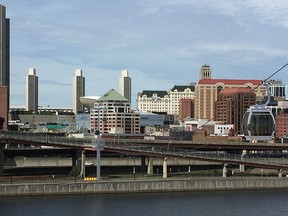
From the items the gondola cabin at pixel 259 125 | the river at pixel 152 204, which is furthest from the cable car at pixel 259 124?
the river at pixel 152 204

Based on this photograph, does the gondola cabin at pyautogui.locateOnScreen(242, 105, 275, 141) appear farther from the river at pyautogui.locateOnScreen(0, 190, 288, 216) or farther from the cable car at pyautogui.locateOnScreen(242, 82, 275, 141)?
→ the river at pyautogui.locateOnScreen(0, 190, 288, 216)

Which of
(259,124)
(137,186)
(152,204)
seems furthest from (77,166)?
(259,124)

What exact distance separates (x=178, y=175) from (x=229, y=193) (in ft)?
78.1

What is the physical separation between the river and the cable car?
34.9 ft

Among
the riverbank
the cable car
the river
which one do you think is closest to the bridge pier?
the riverbank

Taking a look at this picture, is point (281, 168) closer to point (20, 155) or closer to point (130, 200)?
point (130, 200)

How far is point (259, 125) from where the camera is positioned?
2333 inches

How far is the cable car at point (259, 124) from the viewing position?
59.2 m

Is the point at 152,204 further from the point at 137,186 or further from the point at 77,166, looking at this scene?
the point at 77,166

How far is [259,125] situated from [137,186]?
1142 inches

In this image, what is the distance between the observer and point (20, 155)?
124 meters

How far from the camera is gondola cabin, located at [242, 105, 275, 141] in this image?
59.2 metres

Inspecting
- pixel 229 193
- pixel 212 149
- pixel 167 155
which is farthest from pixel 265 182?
pixel 212 149

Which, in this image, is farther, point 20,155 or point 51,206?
point 20,155
